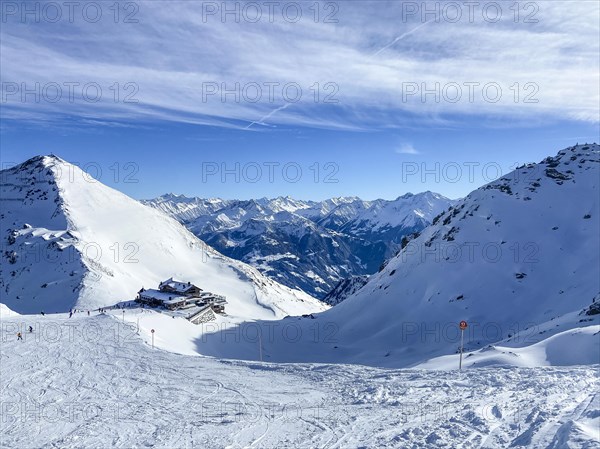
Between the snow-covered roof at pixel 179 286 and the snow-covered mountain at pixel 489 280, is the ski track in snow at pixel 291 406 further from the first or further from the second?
the snow-covered roof at pixel 179 286

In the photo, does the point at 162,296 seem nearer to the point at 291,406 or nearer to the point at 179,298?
the point at 179,298

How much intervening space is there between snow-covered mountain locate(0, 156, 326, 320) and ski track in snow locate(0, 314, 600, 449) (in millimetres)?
71343

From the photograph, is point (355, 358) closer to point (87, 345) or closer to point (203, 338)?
point (203, 338)

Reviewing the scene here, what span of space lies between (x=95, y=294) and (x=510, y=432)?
103538 mm

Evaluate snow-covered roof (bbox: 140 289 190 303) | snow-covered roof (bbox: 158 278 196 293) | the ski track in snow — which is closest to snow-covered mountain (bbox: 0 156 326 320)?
snow-covered roof (bbox: 140 289 190 303)

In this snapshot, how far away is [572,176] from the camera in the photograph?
7819 centimetres

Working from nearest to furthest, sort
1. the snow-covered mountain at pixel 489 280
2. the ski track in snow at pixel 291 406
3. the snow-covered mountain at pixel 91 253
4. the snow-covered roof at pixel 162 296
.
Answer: the ski track in snow at pixel 291 406 < the snow-covered mountain at pixel 489 280 < the snow-covered roof at pixel 162 296 < the snow-covered mountain at pixel 91 253

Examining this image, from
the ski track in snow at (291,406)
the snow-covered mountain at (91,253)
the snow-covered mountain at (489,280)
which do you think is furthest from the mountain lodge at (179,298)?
the ski track in snow at (291,406)

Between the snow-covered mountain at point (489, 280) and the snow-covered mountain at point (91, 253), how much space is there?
4019 cm

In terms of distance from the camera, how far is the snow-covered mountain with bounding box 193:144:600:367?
170 ft

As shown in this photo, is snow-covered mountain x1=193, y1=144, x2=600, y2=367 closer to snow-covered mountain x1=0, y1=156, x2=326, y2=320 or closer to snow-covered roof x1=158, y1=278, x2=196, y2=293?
snow-covered roof x1=158, y1=278, x2=196, y2=293

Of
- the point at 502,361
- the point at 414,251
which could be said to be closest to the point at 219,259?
the point at 414,251

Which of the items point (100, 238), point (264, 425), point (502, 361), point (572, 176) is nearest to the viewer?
point (264, 425)

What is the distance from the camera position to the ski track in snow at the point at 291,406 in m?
13.7
